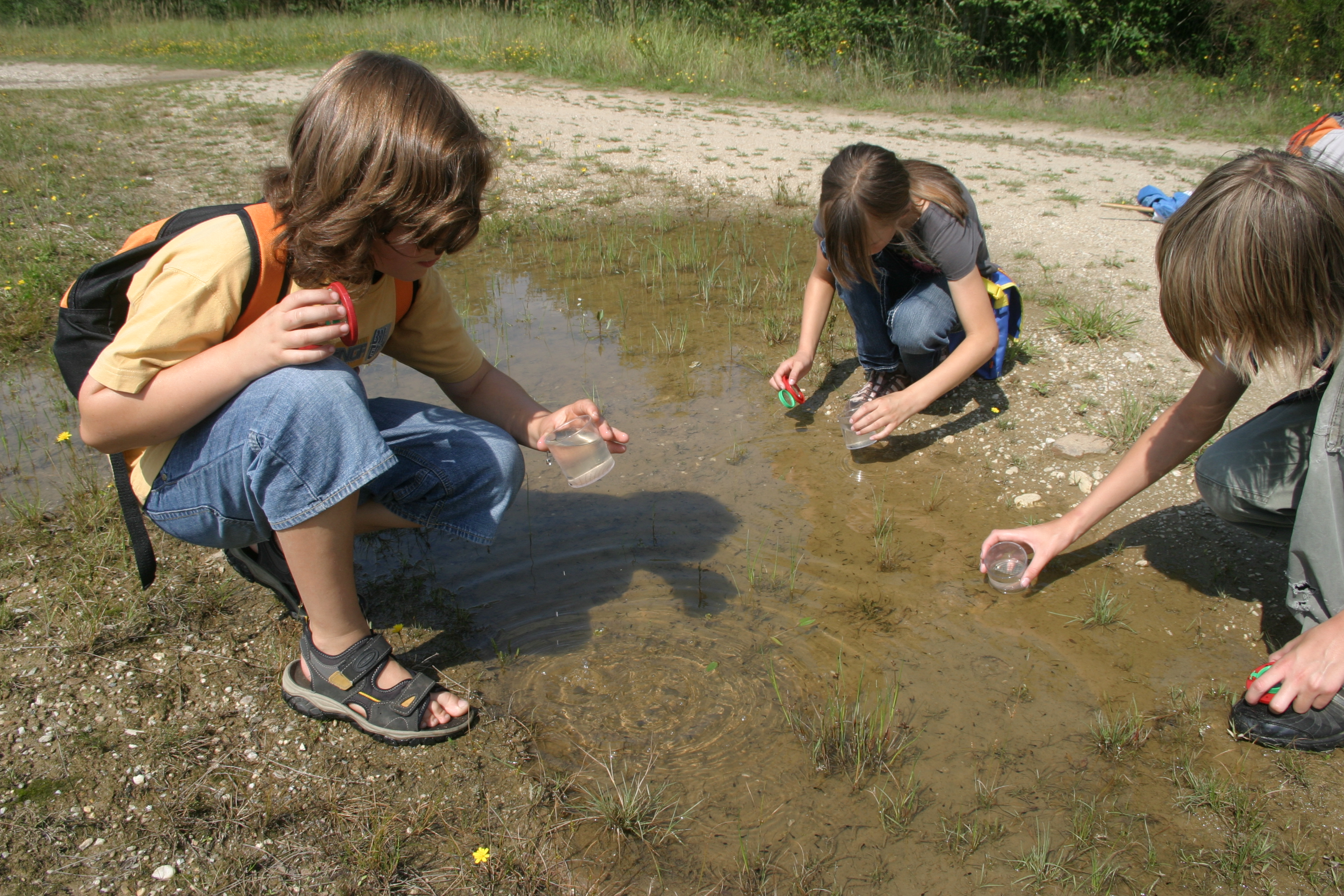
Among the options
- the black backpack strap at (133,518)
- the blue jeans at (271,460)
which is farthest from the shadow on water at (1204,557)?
the black backpack strap at (133,518)

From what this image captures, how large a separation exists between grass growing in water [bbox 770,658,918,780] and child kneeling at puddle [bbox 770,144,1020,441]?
3.77ft

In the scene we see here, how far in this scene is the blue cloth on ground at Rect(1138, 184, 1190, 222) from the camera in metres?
5.45

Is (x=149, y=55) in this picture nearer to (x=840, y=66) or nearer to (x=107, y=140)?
(x=107, y=140)

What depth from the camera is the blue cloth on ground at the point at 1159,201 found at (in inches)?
215

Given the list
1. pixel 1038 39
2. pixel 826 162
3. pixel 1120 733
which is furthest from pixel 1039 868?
pixel 1038 39

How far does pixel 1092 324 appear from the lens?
3.85 metres

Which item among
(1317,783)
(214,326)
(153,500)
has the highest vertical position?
(214,326)

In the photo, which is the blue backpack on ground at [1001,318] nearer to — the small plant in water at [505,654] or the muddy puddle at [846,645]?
the muddy puddle at [846,645]

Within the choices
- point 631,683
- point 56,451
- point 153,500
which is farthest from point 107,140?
point 631,683

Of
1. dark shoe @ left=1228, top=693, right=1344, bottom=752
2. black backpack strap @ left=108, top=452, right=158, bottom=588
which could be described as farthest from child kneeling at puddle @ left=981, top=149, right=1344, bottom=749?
black backpack strap @ left=108, top=452, right=158, bottom=588

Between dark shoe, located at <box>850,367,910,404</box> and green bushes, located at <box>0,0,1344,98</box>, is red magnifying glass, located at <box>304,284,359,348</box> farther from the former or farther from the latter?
green bushes, located at <box>0,0,1344,98</box>

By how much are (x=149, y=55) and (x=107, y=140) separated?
35.8ft

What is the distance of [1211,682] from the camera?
2205 millimetres

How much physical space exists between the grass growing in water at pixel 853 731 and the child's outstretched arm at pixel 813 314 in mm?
1538
